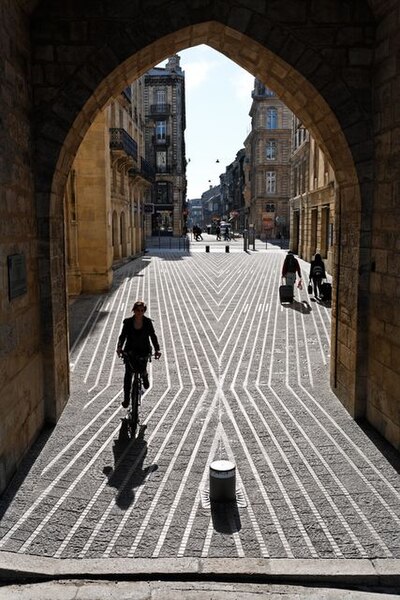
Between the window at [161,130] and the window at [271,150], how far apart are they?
12352 millimetres

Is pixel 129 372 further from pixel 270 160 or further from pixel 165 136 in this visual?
pixel 165 136

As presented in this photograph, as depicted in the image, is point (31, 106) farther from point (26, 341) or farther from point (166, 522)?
point (166, 522)

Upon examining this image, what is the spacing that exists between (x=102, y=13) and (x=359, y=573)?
663 cm

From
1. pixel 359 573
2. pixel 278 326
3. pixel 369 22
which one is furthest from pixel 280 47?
pixel 278 326

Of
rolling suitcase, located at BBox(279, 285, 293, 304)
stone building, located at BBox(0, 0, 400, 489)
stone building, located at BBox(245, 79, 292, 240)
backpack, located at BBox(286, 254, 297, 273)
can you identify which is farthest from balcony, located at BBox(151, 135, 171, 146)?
stone building, located at BBox(0, 0, 400, 489)

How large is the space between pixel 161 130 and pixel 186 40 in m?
58.7

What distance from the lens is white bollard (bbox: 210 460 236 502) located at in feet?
17.2

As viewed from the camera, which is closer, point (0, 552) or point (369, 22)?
point (0, 552)

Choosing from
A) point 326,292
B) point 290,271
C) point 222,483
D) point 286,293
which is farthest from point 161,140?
point 222,483

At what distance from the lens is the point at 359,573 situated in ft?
14.2

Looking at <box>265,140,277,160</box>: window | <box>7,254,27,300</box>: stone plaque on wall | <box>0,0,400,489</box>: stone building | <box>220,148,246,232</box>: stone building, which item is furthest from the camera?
<box>220,148,246,232</box>: stone building

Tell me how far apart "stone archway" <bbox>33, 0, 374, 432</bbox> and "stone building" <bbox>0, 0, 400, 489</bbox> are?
13 mm

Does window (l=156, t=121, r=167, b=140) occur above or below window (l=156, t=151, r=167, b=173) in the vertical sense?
above

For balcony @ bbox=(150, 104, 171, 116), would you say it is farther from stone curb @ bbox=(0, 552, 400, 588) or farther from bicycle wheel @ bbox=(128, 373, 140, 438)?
stone curb @ bbox=(0, 552, 400, 588)
